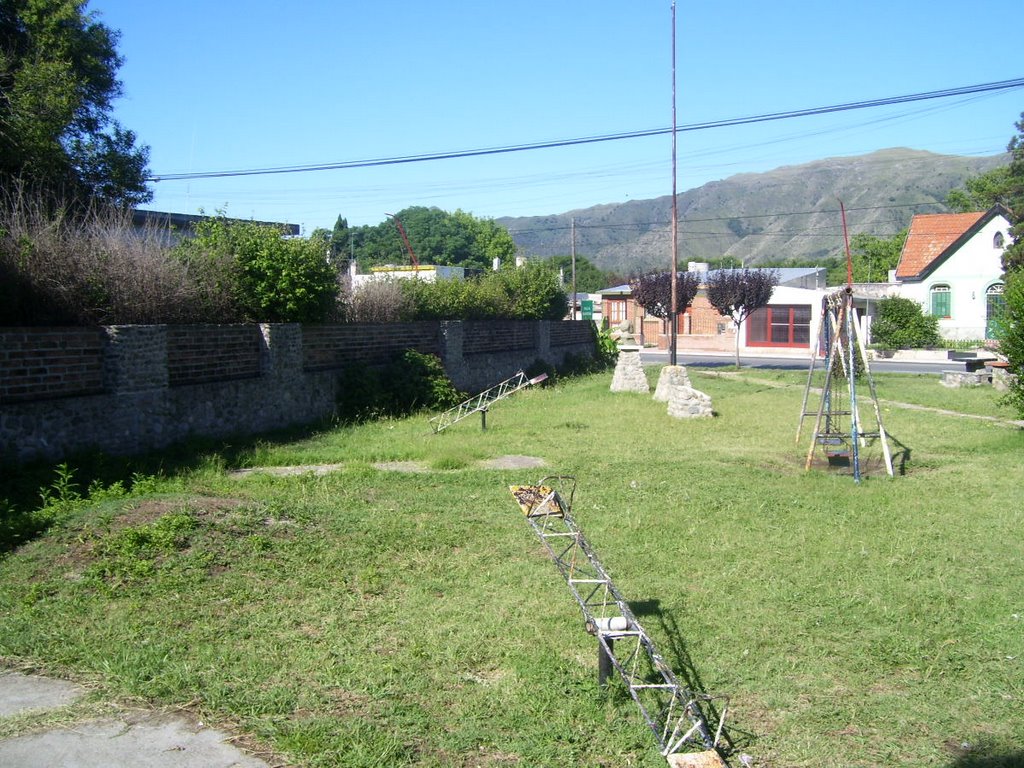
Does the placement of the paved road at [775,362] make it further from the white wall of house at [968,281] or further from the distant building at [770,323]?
the white wall of house at [968,281]

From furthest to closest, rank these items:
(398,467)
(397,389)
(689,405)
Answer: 1. (397,389)
2. (689,405)
3. (398,467)

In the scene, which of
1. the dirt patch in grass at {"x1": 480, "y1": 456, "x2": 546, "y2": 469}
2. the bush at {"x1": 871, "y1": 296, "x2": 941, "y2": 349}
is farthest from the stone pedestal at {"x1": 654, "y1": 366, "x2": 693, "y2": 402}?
the bush at {"x1": 871, "y1": 296, "x2": 941, "y2": 349}

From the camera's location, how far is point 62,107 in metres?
15.3

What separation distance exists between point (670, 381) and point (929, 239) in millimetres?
32183

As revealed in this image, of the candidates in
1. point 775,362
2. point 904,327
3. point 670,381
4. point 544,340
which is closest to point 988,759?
point 670,381

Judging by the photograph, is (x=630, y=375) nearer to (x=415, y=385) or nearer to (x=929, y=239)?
(x=415, y=385)

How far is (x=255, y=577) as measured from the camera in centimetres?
659

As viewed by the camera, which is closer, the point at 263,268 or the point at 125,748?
the point at 125,748

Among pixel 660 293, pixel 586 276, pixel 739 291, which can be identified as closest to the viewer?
pixel 739 291

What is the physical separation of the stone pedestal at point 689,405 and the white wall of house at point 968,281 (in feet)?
99.8

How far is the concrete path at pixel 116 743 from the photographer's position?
4125 millimetres

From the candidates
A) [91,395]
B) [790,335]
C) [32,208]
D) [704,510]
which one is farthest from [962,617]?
[790,335]

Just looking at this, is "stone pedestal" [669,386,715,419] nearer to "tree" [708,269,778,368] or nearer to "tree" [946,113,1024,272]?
"tree" [708,269,778,368]

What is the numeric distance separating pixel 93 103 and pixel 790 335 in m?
35.9
